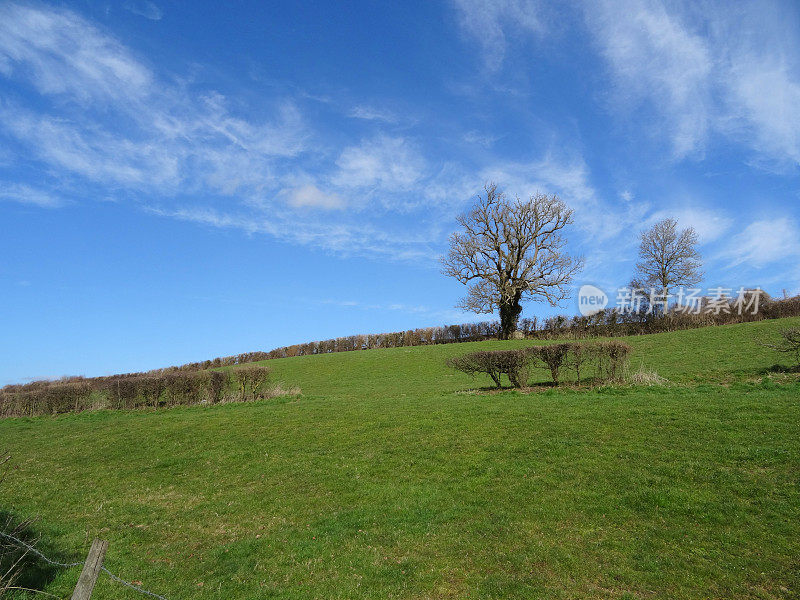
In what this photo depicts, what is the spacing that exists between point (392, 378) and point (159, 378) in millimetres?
13594

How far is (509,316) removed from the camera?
48469mm

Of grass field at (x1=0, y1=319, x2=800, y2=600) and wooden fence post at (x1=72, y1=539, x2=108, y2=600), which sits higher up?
wooden fence post at (x1=72, y1=539, x2=108, y2=600)

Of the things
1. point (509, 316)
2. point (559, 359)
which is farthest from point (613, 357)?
point (509, 316)

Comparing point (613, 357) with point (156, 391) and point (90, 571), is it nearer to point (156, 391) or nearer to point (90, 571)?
point (90, 571)

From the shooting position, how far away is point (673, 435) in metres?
11.0

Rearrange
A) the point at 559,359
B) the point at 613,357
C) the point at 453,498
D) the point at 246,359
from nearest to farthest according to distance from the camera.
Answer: the point at 453,498, the point at 613,357, the point at 559,359, the point at 246,359

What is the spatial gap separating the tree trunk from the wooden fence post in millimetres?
45048

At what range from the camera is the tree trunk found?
48156 millimetres

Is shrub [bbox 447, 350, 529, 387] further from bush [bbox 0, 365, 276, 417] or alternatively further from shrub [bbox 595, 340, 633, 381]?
bush [bbox 0, 365, 276, 417]

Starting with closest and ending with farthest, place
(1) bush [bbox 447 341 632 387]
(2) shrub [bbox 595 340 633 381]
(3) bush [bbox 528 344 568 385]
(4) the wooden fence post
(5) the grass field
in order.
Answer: (4) the wooden fence post → (5) the grass field → (2) shrub [bbox 595 340 633 381] → (1) bush [bbox 447 341 632 387] → (3) bush [bbox 528 344 568 385]

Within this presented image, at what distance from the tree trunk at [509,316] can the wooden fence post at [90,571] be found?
148 feet

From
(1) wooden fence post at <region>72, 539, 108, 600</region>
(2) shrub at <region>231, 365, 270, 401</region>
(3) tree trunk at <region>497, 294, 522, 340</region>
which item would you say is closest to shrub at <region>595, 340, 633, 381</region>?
(2) shrub at <region>231, 365, 270, 401</region>

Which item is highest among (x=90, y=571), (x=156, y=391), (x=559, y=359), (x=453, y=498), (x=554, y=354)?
(x=554, y=354)

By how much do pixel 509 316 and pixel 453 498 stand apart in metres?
40.6
